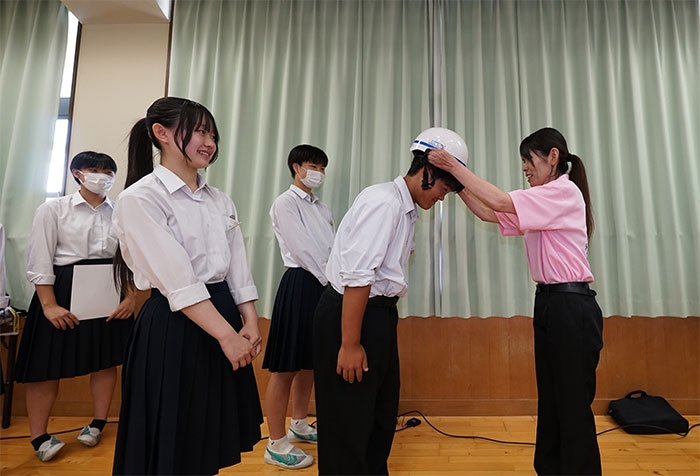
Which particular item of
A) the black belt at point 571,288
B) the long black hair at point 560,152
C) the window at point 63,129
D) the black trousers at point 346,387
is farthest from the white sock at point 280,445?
the window at point 63,129

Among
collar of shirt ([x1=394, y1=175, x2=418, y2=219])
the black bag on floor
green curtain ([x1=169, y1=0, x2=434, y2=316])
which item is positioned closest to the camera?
collar of shirt ([x1=394, y1=175, x2=418, y2=219])

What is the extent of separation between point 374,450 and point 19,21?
348 cm

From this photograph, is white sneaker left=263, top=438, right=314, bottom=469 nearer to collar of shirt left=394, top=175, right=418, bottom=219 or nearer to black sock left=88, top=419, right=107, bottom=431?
black sock left=88, top=419, right=107, bottom=431

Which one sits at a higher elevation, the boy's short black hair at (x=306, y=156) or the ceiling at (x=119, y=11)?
the ceiling at (x=119, y=11)

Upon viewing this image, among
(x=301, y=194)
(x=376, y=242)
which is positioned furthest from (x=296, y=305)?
(x=376, y=242)

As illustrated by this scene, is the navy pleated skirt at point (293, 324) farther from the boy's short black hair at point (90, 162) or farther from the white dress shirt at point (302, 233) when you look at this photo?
the boy's short black hair at point (90, 162)

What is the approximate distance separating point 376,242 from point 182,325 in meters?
0.58

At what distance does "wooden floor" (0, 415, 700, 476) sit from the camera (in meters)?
1.87

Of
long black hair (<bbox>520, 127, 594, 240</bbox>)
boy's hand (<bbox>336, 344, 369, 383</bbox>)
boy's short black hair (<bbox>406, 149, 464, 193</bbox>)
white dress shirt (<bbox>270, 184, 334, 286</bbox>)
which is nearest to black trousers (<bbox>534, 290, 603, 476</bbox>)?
long black hair (<bbox>520, 127, 594, 240</bbox>)

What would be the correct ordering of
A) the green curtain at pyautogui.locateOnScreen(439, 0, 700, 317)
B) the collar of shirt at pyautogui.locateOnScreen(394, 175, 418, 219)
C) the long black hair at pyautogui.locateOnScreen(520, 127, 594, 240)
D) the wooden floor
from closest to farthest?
1. the collar of shirt at pyautogui.locateOnScreen(394, 175, 418, 219)
2. the long black hair at pyautogui.locateOnScreen(520, 127, 594, 240)
3. the wooden floor
4. the green curtain at pyautogui.locateOnScreen(439, 0, 700, 317)

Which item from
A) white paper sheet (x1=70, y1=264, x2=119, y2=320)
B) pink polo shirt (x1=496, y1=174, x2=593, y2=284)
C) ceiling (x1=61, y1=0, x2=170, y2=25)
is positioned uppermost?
ceiling (x1=61, y1=0, x2=170, y2=25)

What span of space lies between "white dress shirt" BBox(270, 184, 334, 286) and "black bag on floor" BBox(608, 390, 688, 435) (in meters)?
1.91

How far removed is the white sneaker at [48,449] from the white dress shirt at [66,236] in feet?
Answer: 2.56

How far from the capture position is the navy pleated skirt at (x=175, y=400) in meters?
1.00
